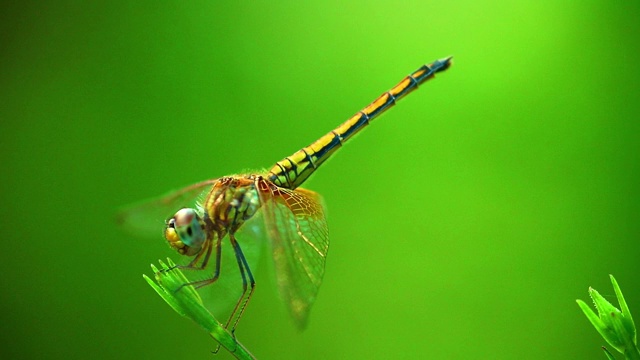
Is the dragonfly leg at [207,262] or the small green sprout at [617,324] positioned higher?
the dragonfly leg at [207,262]

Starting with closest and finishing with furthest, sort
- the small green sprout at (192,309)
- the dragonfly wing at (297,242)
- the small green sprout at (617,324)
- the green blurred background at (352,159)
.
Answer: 1. the small green sprout at (617,324)
2. the small green sprout at (192,309)
3. the dragonfly wing at (297,242)
4. the green blurred background at (352,159)

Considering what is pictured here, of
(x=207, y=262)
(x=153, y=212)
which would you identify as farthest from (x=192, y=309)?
(x=153, y=212)

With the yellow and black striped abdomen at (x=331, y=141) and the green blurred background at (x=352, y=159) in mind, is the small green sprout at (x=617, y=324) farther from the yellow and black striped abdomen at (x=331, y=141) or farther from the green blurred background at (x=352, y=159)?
the green blurred background at (x=352, y=159)

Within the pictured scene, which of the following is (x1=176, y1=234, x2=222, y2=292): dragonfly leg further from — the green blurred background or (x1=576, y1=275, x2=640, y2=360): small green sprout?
the green blurred background

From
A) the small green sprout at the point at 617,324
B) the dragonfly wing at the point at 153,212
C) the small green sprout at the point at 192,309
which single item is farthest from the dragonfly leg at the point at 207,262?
the small green sprout at the point at 617,324

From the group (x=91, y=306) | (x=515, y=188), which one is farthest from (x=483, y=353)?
(x=91, y=306)

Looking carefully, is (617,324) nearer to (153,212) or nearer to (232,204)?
(232,204)

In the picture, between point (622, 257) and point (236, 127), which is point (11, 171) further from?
point (622, 257)
